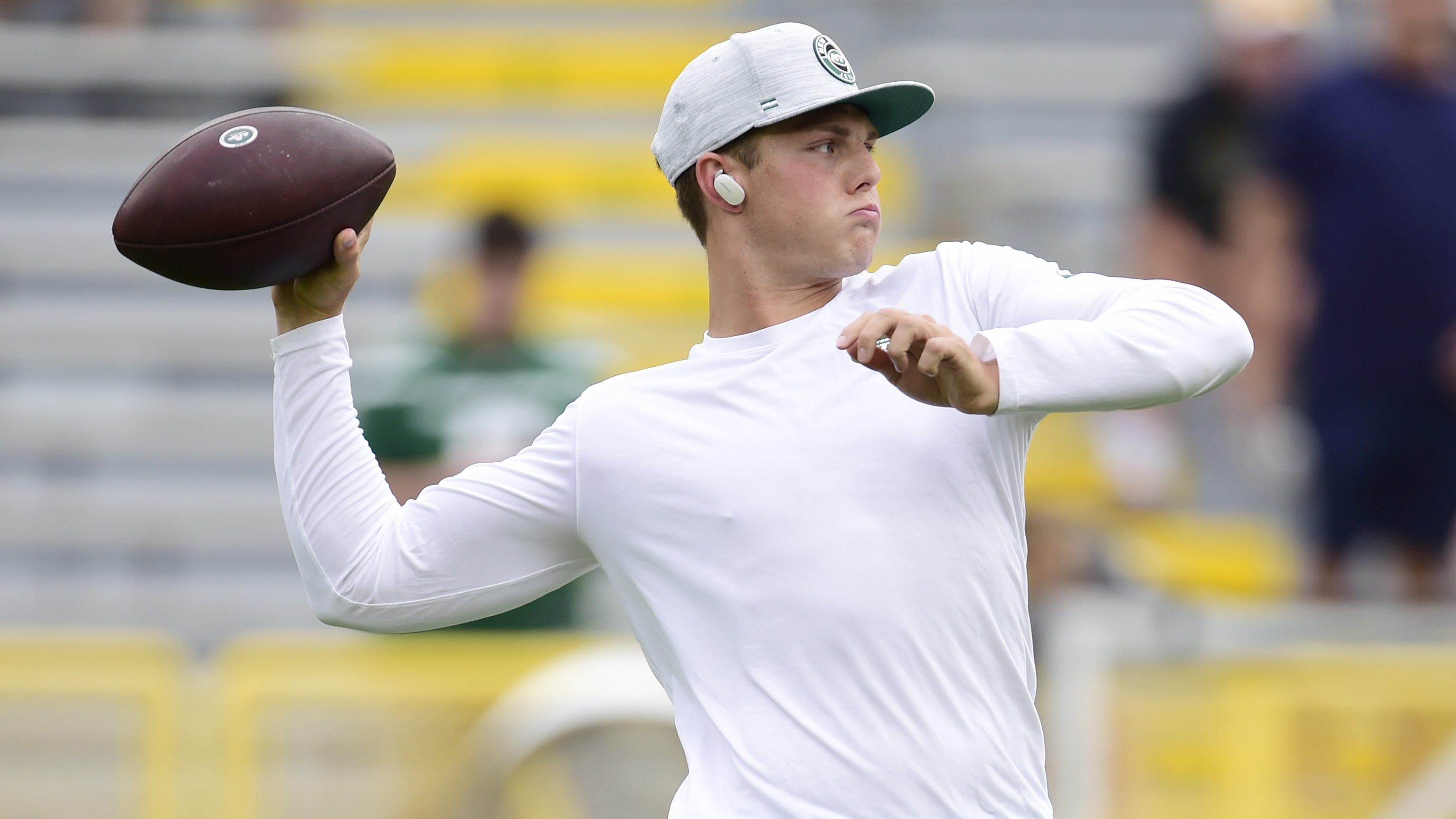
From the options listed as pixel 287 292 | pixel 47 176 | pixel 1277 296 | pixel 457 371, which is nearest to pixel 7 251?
pixel 47 176

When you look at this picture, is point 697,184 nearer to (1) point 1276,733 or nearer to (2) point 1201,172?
(1) point 1276,733

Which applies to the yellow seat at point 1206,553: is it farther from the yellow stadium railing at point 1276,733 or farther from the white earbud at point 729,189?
the white earbud at point 729,189

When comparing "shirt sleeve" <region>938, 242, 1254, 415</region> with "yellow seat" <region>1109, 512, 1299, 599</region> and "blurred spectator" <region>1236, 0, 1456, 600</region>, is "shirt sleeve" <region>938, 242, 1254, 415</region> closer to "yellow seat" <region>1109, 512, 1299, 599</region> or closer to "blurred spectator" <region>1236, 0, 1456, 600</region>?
"blurred spectator" <region>1236, 0, 1456, 600</region>

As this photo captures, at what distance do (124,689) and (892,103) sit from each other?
11.8 ft

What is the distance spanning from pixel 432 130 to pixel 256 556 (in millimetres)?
2512

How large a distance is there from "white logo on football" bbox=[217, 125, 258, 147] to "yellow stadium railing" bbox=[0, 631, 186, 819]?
310cm

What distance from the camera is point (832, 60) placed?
3008mm

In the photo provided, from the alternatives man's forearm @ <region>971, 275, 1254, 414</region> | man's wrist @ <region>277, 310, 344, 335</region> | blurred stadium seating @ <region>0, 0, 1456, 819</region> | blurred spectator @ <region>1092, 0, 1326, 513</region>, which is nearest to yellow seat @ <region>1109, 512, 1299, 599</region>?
blurred stadium seating @ <region>0, 0, 1456, 819</region>

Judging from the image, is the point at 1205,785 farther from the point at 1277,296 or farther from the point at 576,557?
the point at 576,557

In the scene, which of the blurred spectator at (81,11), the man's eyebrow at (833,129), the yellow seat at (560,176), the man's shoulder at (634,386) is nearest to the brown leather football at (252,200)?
the man's shoulder at (634,386)

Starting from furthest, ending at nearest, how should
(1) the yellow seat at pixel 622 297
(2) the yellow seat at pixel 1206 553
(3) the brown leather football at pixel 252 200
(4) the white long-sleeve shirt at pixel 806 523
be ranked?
(1) the yellow seat at pixel 622 297, (2) the yellow seat at pixel 1206 553, (3) the brown leather football at pixel 252 200, (4) the white long-sleeve shirt at pixel 806 523

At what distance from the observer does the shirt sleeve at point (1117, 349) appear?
2.63 meters

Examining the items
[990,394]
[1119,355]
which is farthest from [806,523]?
[1119,355]

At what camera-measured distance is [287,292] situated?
301cm
